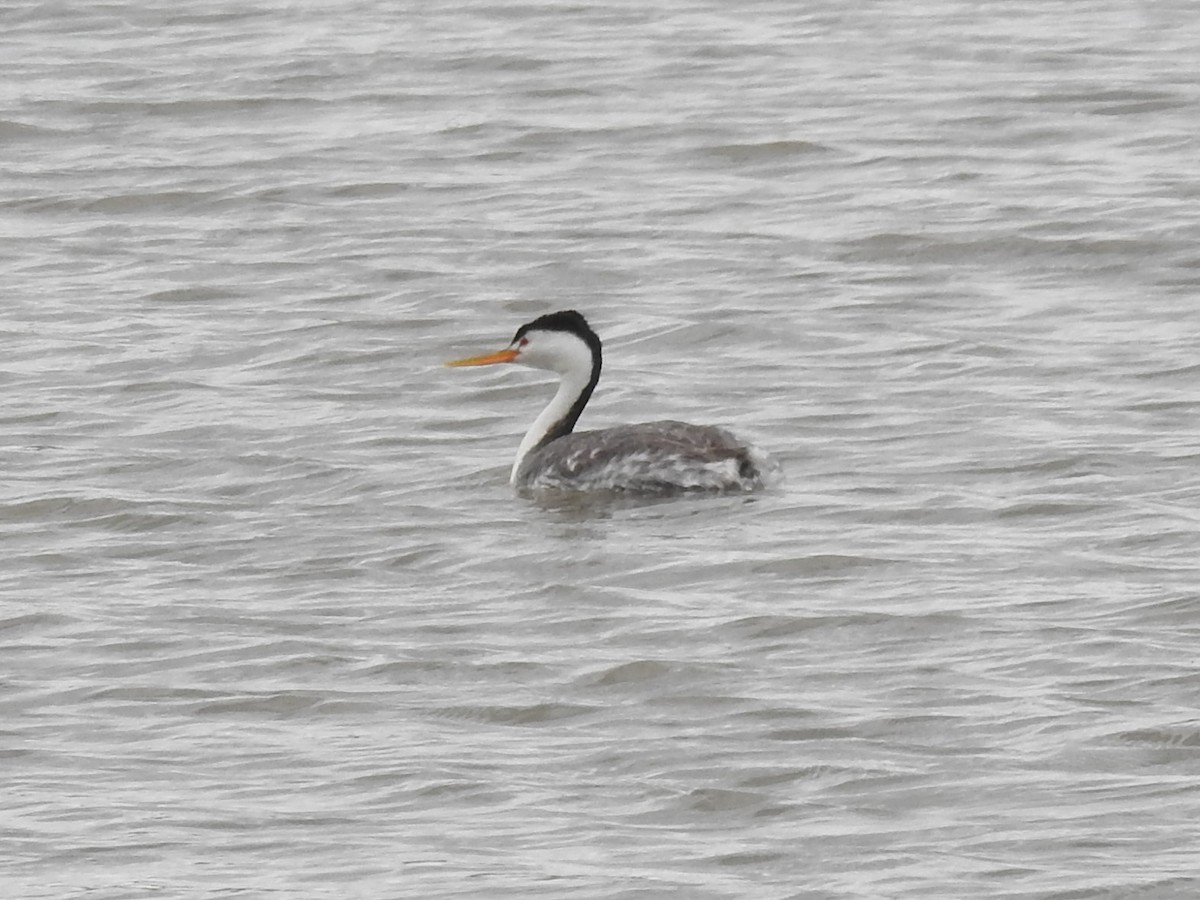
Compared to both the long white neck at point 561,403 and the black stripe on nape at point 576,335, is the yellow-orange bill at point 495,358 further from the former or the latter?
the long white neck at point 561,403

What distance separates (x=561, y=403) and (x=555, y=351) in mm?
217

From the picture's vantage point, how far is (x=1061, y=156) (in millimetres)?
19109

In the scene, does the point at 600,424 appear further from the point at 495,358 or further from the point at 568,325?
the point at 568,325

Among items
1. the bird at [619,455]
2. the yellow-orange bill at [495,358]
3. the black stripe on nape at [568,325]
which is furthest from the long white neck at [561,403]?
the yellow-orange bill at [495,358]

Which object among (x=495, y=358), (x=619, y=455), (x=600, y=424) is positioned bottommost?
(x=600, y=424)

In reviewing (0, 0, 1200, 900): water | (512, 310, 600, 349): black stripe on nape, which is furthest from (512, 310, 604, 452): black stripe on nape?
(0, 0, 1200, 900): water

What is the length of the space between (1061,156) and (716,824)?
439 inches

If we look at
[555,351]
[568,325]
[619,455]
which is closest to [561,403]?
[555,351]

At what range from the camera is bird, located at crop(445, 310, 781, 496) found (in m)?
12.5

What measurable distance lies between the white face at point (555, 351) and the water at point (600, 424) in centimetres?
45

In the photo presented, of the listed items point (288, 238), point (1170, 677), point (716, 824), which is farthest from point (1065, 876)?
point (288, 238)

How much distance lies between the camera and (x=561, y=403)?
13.5 m

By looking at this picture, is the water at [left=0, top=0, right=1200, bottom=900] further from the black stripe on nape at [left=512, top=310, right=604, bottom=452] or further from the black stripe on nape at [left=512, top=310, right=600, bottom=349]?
the black stripe on nape at [left=512, top=310, right=600, bottom=349]

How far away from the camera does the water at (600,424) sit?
8.60m
